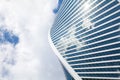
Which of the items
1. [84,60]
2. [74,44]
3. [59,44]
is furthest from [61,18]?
[84,60]

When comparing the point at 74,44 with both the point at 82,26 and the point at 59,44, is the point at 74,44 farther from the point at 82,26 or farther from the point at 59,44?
the point at 59,44

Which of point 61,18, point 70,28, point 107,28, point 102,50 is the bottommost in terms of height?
point 102,50

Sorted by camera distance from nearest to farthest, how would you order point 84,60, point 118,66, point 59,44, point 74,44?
point 118,66
point 84,60
point 74,44
point 59,44

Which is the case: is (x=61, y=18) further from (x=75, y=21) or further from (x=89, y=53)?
(x=89, y=53)

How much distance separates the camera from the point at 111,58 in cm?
8169

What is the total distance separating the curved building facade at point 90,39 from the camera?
3199 inches

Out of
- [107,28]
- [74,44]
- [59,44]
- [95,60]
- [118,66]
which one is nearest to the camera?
[118,66]

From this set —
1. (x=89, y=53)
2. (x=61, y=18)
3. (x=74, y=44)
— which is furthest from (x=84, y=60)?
(x=61, y=18)

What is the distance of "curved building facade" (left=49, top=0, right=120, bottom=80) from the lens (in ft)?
267

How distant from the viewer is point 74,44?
115 m

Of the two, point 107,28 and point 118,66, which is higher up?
point 107,28

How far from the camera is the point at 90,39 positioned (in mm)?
97812

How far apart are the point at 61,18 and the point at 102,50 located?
188ft

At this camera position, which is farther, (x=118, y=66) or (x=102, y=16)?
(x=102, y=16)
